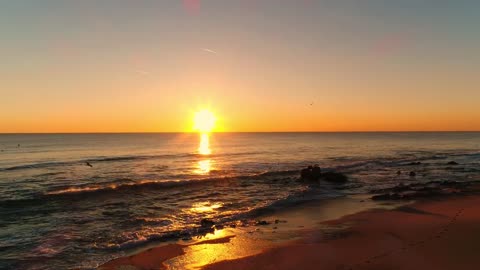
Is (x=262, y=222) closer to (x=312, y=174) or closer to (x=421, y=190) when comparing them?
(x=421, y=190)

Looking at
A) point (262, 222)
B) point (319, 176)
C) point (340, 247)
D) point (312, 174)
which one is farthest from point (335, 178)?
point (340, 247)

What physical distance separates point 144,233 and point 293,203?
401 inches

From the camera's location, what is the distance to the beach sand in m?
11.5

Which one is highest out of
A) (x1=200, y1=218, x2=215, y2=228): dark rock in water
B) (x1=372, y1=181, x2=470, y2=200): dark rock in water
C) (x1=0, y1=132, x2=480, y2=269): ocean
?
(x1=372, y1=181, x2=470, y2=200): dark rock in water

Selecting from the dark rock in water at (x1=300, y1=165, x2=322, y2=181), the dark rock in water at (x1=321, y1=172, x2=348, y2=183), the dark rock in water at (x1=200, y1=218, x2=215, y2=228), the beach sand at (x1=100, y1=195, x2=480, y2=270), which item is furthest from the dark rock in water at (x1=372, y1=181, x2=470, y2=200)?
the dark rock in water at (x1=200, y1=218, x2=215, y2=228)

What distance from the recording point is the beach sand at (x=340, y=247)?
37.6ft

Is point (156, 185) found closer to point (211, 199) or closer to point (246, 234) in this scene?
point (211, 199)

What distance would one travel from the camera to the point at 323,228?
1636 cm

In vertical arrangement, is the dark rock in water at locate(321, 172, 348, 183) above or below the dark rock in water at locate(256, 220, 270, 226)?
above

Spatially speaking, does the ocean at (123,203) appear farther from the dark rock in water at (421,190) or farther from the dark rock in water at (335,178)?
the dark rock in water at (421,190)

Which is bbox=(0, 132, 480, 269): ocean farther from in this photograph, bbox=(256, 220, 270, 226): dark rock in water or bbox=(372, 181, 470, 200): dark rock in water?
bbox=(372, 181, 470, 200): dark rock in water

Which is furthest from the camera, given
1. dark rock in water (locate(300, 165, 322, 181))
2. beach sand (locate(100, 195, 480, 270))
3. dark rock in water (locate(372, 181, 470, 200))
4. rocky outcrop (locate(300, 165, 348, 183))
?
dark rock in water (locate(300, 165, 322, 181))

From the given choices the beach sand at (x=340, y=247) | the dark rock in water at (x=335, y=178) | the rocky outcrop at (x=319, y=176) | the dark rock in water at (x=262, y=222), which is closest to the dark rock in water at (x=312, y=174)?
the rocky outcrop at (x=319, y=176)

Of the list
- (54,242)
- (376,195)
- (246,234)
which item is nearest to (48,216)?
(54,242)
